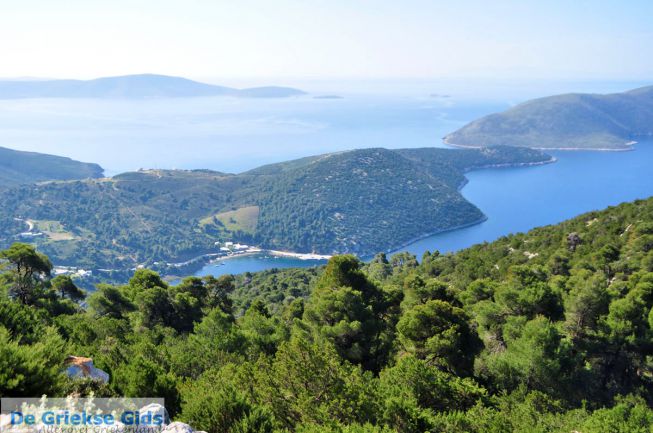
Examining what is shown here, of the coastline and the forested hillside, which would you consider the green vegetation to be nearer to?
the coastline

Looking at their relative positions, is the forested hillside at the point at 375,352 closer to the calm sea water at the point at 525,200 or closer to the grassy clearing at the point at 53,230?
the calm sea water at the point at 525,200

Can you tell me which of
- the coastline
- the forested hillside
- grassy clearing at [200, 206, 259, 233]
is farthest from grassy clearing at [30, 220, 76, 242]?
the forested hillside

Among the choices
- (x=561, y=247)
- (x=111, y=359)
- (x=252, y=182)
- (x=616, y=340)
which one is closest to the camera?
(x=111, y=359)

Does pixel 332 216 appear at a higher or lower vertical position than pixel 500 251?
lower

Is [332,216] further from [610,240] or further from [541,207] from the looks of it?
[610,240]

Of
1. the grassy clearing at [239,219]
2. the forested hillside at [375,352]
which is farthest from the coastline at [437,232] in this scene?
the forested hillside at [375,352]

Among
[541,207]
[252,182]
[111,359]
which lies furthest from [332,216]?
[111,359]
